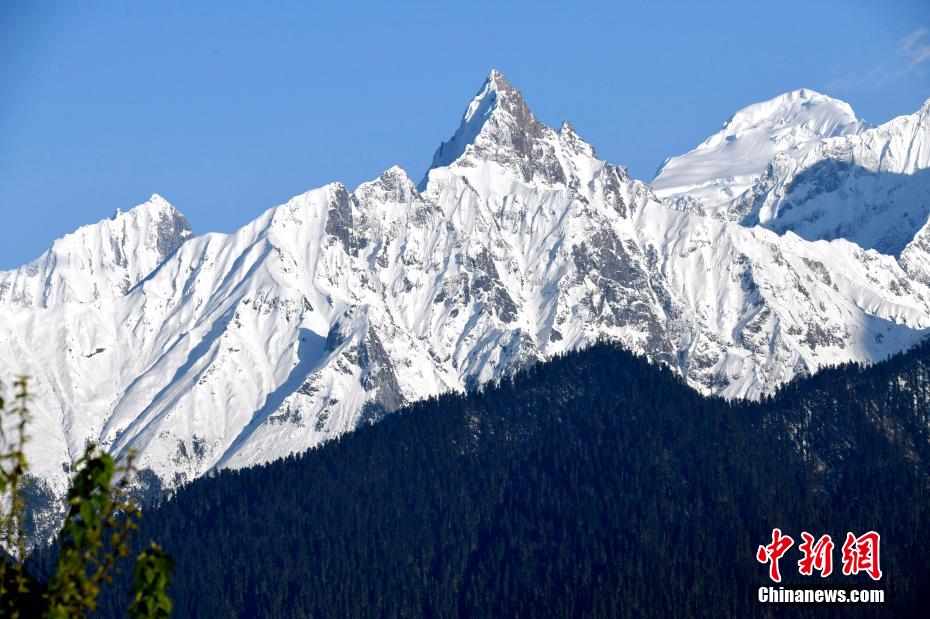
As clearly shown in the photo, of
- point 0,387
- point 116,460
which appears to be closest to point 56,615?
point 116,460

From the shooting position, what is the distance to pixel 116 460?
161ft

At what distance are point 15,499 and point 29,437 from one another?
2.98 meters

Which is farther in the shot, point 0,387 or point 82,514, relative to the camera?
point 0,387

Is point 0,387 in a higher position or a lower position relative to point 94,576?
higher

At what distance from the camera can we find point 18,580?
4766cm

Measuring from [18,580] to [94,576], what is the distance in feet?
7.13

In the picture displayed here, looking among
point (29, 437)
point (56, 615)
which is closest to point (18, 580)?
point (56, 615)

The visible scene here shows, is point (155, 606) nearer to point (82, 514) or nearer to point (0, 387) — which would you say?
point (82, 514)

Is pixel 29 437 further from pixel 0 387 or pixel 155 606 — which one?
pixel 155 606

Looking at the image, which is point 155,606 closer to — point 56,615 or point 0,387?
point 56,615

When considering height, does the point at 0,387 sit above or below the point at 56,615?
above

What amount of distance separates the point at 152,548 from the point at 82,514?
256cm

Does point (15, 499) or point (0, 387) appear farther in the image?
point (0, 387)

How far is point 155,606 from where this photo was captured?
1953 inches
